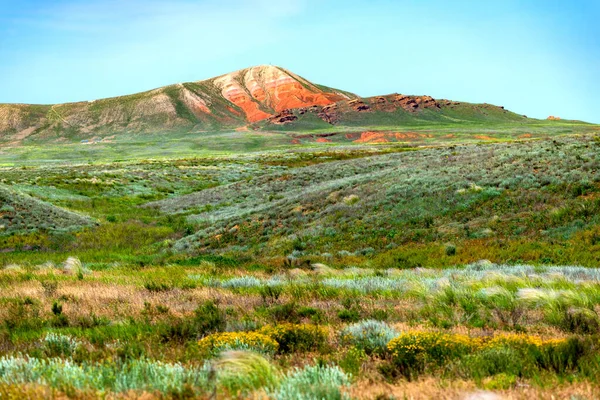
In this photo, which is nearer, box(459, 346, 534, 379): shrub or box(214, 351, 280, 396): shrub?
box(214, 351, 280, 396): shrub

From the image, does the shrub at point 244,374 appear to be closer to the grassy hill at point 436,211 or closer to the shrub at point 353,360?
the shrub at point 353,360

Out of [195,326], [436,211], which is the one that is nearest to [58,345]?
[195,326]

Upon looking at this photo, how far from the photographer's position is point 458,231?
1702 cm

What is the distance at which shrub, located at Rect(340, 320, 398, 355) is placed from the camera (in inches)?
210

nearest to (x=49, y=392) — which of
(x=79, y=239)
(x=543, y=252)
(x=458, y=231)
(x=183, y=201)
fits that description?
(x=543, y=252)

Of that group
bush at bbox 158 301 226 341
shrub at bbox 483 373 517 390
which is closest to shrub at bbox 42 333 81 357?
bush at bbox 158 301 226 341

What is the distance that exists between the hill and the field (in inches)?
6.9

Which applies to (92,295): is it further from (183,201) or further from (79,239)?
(183,201)

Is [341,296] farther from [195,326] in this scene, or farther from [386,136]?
[386,136]

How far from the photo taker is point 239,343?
5340 millimetres

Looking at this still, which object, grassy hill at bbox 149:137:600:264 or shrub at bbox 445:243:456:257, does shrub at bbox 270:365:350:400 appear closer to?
grassy hill at bbox 149:137:600:264

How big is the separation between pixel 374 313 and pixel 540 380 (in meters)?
3.34

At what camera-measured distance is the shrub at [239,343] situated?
5.23 metres

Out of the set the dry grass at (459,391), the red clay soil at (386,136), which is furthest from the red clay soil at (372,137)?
the dry grass at (459,391)
